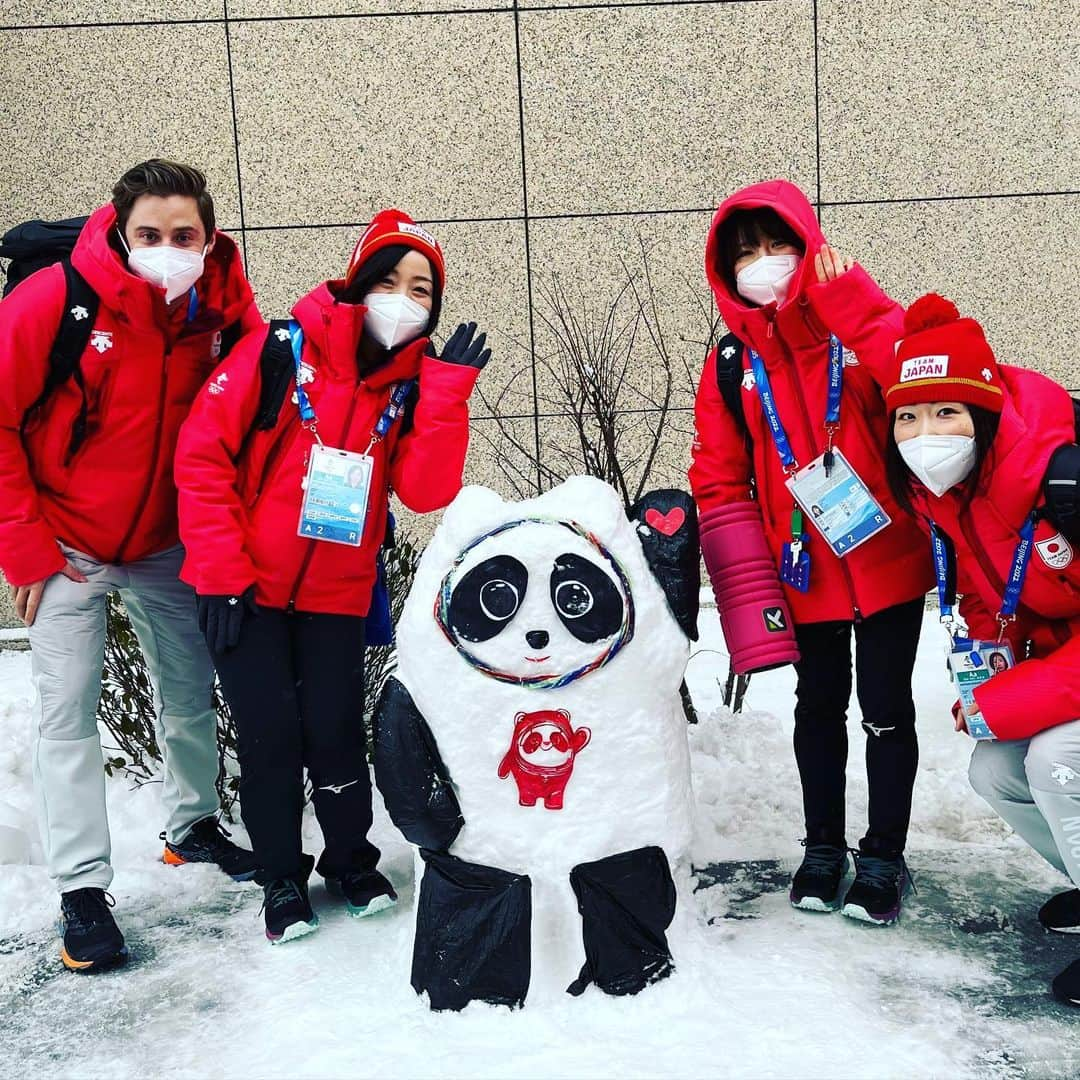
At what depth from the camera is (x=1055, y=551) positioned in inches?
99.7

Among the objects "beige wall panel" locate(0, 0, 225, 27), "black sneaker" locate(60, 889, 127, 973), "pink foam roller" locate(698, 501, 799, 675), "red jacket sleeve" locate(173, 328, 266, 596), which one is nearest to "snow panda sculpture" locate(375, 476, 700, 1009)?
"pink foam roller" locate(698, 501, 799, 675)

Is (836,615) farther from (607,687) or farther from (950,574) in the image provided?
(607,687)

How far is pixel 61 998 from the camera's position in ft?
9.20

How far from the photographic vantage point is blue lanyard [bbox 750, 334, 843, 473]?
2854 millimetres

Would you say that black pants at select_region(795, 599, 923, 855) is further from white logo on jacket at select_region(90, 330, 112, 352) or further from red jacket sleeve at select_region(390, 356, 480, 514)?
white logo on jacket at select_region(90, 330, 112, 352)

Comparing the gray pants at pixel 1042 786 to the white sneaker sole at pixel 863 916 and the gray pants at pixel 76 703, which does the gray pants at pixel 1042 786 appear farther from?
the gray pants at pixel 76 703

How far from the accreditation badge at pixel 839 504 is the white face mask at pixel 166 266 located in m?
1.62

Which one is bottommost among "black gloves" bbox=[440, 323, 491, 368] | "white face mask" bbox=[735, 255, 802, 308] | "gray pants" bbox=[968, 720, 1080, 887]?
"gray pants" bbox=[968, 720, 1080, 887]

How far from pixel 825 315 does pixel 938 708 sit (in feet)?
8.18

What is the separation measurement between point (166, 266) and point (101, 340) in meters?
0.25

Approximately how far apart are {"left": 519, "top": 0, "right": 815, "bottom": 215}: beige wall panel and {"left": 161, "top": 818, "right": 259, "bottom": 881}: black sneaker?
380 centimetres

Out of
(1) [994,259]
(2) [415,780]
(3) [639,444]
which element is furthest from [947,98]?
(2) [415,780]

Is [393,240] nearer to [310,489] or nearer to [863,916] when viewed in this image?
[310,489]

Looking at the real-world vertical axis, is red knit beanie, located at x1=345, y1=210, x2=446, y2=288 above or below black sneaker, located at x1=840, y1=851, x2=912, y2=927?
above
